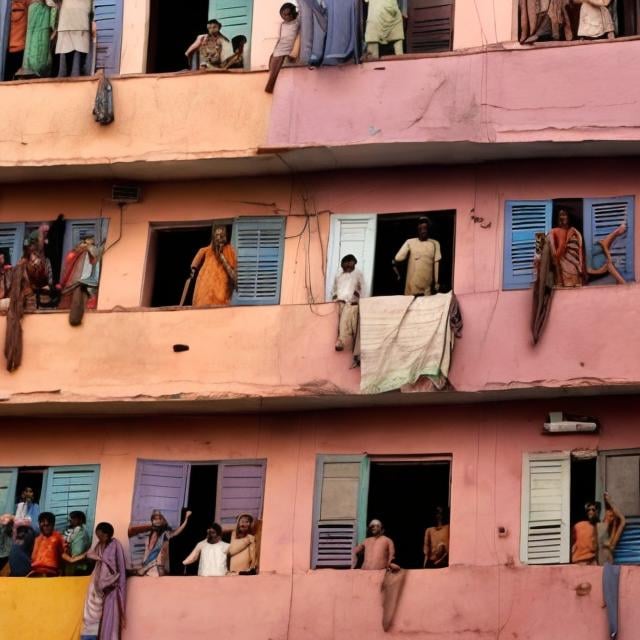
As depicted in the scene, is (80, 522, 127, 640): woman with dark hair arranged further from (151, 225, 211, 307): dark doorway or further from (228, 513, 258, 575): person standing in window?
(151, 225, 211, 307): dark doorway

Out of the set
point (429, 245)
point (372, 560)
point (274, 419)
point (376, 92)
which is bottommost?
point (372, 560)

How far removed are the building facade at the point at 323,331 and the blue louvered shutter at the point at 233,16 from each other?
1.4 inches

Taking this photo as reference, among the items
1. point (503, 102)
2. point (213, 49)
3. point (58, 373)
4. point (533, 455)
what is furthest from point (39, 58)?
point (533, 455)

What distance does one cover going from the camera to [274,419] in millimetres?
21922

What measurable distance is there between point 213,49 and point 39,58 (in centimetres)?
186

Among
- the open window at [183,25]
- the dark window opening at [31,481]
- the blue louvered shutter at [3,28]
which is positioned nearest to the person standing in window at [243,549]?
the dark window opening at [31,481]

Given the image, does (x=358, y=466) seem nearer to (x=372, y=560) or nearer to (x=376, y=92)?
(x=372, y=560)

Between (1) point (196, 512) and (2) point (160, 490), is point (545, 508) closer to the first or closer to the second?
(1) point (196, 512)

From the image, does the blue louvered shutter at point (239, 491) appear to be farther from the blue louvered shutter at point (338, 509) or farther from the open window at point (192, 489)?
the blue louvered shutter at point (338, 509)

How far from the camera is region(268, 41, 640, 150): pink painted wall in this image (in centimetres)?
2111

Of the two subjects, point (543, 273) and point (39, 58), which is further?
point (39, 58)

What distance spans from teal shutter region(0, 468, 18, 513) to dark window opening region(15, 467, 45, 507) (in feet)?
0.16

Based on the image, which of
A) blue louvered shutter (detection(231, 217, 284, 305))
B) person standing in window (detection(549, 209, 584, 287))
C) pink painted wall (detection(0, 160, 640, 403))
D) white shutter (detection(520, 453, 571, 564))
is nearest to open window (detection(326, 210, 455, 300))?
pink painted wall (detection(0, 160, 640, 403))

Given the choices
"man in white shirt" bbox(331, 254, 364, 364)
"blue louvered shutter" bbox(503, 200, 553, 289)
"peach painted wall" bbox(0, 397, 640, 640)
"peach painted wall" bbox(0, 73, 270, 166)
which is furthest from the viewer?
"peach painted wall" bbox(0, 73, 270, 166)
